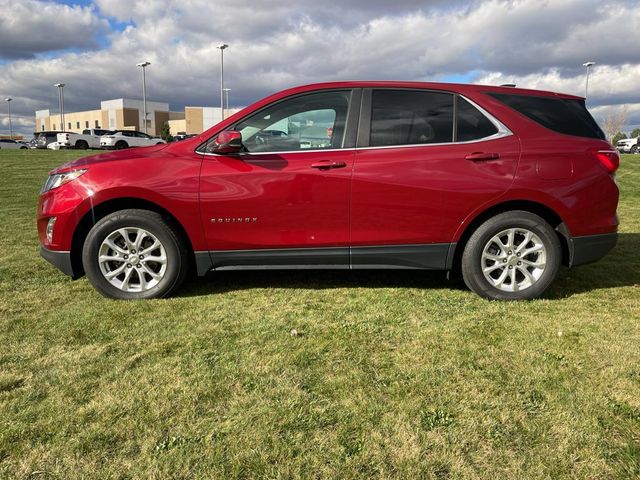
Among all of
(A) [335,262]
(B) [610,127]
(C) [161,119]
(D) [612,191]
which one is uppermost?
(C) [161,119]

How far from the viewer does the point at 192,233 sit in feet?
13.0

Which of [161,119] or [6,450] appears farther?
[161,119]

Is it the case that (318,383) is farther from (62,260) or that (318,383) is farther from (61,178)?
(61,178)

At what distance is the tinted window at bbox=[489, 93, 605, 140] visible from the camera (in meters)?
4.06

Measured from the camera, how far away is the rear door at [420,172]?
12.8 ft

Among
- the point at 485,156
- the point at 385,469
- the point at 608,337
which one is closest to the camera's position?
the point at 385,469

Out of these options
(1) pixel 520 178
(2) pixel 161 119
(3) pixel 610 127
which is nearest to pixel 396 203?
(1) pixel 520 178

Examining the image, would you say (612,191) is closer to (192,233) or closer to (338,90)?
(338,90)

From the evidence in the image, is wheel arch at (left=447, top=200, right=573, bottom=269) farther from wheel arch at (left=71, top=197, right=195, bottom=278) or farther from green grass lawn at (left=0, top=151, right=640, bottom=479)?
wheel arch at (left=71, top=197, right=195, bottom=278)

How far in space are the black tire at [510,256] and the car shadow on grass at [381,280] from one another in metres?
0.30

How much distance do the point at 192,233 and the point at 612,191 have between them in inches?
139

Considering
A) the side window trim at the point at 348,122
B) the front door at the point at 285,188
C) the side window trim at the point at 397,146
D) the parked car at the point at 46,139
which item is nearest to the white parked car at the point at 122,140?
the parked car at the point at 46,139

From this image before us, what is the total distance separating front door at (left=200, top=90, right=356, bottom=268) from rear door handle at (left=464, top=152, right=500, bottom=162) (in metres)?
0.96

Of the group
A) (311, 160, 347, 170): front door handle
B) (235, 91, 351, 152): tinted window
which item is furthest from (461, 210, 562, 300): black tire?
(235, 91, 351, 152): tinted window
